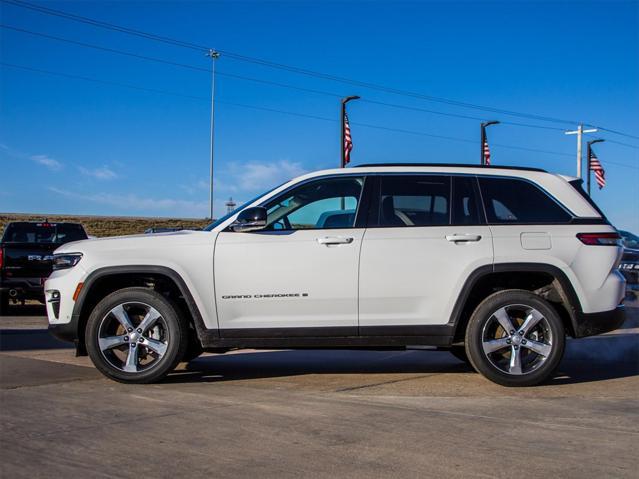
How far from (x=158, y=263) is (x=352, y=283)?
1.63m

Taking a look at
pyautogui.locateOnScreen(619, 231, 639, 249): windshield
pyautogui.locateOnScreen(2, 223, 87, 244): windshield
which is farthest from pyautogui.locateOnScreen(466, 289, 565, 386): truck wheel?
pyautogui.locateOnScreen(619, 231, 639, 249): windshield

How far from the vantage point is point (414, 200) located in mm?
6340

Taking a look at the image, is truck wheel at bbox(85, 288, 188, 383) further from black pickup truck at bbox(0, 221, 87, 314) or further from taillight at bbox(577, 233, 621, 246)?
black pickup truck at bbox(0, 221, 87, 314)

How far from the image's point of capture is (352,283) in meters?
6.05

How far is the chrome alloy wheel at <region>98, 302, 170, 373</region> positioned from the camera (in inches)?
240

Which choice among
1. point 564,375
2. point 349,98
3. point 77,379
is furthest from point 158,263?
point 349,98

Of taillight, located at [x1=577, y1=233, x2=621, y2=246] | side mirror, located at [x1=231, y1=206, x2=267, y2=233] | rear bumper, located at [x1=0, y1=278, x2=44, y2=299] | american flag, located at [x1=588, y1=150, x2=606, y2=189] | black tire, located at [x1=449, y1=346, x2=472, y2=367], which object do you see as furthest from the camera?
american flag, located at [x1=588, y1=150, x2=606, y2=189]

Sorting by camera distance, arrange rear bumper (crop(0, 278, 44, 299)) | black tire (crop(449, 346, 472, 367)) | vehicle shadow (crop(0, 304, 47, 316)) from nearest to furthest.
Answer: black tire (crop(449, 346, 472, 367)) < rear bumper (crop(0, 278, 44, 299)) < vehicle shadow (crop(0, 304, 47, 316))

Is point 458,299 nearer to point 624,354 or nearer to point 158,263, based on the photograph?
point 158,263

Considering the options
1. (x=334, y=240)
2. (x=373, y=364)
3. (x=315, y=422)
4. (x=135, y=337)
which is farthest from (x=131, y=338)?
(x=373, y=364)

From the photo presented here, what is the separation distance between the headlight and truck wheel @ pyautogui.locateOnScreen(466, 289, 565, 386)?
11.1ft

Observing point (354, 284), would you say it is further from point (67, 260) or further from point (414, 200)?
point (67, 260)

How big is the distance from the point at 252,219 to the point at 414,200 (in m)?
1.43

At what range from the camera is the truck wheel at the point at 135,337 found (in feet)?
20.0
